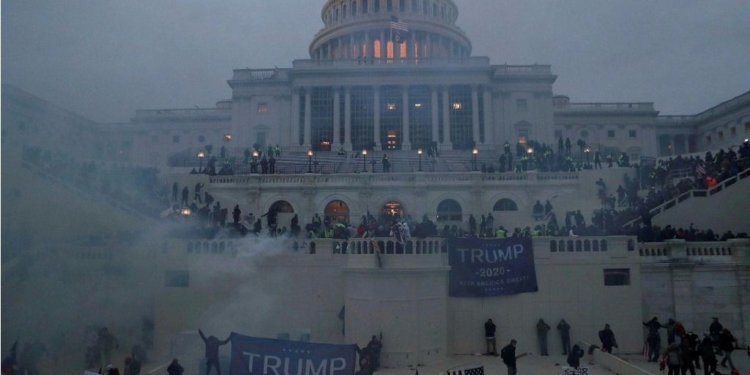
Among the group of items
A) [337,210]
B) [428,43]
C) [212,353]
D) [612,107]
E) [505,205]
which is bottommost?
[212,353]

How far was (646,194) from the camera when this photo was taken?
106 feet

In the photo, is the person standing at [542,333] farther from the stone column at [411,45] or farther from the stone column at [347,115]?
the stone column at [411,45]

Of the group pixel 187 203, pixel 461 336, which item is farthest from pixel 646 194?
pixel 187 203

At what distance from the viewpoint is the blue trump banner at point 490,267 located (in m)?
20.2

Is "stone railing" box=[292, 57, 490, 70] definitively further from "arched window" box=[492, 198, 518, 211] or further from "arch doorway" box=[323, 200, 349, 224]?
"arch doorway" box=[323, 200, 349, 224]

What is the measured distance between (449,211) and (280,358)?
25.4 meters

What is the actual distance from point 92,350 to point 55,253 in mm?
4561

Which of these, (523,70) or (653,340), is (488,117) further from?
(653,340)

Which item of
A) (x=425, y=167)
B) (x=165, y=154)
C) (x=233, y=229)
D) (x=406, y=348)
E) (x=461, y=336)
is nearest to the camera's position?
(x=406, y=348)

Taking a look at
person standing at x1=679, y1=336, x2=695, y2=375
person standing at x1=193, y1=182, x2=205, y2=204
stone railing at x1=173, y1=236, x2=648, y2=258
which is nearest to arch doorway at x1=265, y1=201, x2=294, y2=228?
person standing at x1=193, y1=182, x2=205, y2=204

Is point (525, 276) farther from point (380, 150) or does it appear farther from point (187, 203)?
point (380, 150)

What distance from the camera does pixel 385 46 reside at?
80.1m

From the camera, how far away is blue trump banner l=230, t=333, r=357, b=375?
12.3 metres

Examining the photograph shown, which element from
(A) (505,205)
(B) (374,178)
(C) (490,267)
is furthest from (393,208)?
(C) (490,267)
